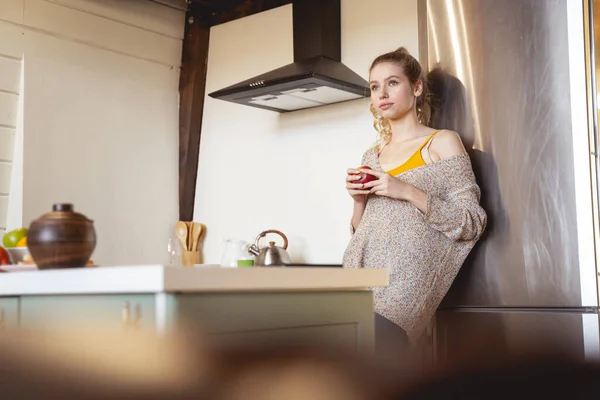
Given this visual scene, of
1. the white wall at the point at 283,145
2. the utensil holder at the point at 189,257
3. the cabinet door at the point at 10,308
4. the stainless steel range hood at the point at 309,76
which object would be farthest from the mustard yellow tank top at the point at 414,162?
the utensil holder at the point at 189,257

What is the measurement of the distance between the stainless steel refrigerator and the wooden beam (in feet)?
5.92

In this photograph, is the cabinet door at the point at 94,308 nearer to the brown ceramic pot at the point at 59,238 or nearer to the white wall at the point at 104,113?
the brown ceramic pot at the point at 59,238

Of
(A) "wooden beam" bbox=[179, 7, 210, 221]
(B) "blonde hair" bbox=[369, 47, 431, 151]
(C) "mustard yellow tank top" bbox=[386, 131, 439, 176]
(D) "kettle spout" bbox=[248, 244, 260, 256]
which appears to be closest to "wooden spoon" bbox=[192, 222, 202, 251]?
(A) "wooden beam" bbox=[179, 7, 210, 221]

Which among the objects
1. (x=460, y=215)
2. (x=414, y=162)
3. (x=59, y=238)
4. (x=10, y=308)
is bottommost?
(x=10, y=308)

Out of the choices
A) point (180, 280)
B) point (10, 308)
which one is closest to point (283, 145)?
point (10, 308)

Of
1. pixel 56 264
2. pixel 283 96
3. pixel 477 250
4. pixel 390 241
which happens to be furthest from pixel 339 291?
pixel 283 96

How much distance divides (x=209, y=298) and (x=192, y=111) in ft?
9.84

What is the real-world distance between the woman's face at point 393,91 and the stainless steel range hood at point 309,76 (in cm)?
49

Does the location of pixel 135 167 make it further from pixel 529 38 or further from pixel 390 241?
pixel 529 38

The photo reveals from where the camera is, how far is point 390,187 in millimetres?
1994

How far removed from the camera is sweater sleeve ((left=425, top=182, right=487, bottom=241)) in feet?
6.52

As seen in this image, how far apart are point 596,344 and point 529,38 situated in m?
0.86

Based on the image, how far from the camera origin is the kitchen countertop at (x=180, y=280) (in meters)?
0.84

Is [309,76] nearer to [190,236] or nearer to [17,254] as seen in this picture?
[190,236]
